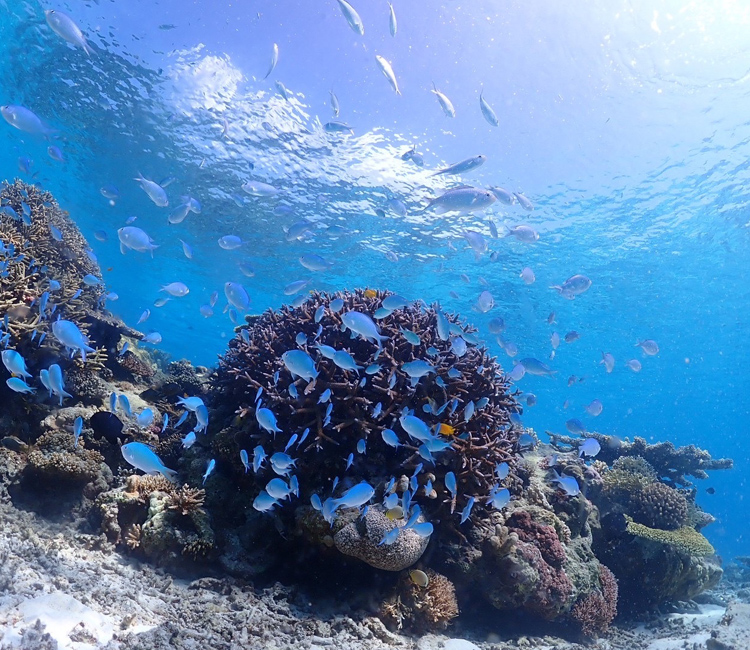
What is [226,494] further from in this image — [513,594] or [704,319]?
[704,319]

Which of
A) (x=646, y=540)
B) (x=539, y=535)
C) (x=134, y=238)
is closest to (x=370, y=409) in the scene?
(x=539, y=535)

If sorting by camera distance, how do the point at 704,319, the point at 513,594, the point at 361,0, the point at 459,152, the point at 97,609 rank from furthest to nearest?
the point at 704,319
the point at 459,152
the point at 361,0
the point at 513,594
the point at 97,609

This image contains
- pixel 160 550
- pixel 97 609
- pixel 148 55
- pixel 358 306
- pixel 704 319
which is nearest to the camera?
pixel 97 609

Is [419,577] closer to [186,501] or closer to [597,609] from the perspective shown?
[186,501]

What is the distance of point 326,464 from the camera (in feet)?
19.1

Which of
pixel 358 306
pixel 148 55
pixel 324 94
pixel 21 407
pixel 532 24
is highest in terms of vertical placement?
pixel 532 24

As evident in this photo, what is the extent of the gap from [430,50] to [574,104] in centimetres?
692

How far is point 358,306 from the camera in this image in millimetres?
7168

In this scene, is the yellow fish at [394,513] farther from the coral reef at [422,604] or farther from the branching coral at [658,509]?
the branching coral at [658,509]

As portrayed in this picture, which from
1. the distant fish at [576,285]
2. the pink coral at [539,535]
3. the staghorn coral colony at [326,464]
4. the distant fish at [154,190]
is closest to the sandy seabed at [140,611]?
the staghorn coral colony at [326,464]

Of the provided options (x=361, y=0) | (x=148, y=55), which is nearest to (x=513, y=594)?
(x=361, y=0)

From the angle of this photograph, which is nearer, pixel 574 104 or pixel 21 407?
pixel 21 407

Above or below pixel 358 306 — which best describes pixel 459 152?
above

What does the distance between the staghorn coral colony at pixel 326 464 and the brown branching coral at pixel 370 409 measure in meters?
0.03
